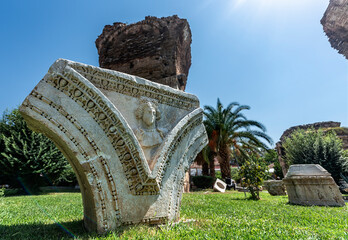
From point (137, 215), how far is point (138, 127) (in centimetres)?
98

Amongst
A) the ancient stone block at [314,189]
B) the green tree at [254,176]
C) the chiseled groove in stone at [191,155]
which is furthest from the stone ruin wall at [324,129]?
the chiseled groove in stone at [191,155]

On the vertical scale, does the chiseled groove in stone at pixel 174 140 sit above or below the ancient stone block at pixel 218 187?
above

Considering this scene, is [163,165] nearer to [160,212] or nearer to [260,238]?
[160,212]

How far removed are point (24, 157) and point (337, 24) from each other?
1586 cm

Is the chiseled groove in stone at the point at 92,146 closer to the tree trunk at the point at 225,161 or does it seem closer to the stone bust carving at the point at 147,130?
the stone bust carving at the point at 147,130

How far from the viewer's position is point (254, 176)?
23.1ft

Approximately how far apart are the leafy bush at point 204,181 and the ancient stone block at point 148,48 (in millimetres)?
8078

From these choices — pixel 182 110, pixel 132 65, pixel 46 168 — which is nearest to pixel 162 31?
pixel 132 65

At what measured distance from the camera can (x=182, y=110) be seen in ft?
9.55

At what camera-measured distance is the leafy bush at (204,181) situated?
14207 mm

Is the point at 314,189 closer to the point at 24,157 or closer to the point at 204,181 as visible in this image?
the point at 204,181

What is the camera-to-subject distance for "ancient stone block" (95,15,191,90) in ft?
27.3

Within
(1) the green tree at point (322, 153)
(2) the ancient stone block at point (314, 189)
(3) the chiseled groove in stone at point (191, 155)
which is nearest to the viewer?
(3) the chiseled groove in stone at point (191, 155)

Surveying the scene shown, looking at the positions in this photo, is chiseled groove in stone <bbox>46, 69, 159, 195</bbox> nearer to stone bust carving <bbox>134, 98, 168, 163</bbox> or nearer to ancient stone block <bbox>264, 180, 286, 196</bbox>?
stone bust carving <bbox>134, 98, 168, 163</bbox>
